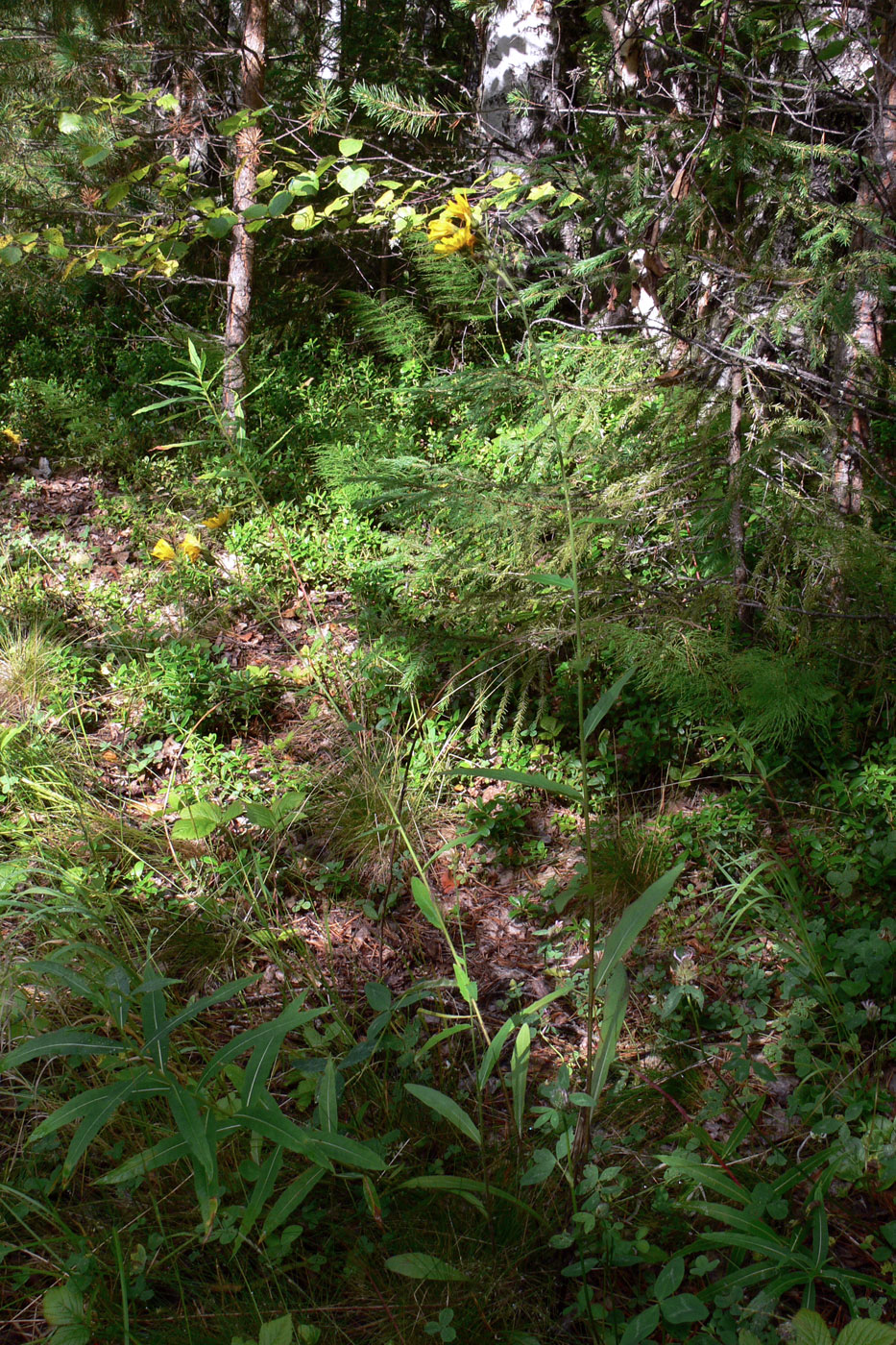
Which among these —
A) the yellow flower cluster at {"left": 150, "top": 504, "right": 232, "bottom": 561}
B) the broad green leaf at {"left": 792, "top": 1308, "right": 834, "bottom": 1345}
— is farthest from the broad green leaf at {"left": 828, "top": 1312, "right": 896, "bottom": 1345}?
the yellow flower cluster at {"left": 150, "top": 504, "right": 232, "bottom": 561}

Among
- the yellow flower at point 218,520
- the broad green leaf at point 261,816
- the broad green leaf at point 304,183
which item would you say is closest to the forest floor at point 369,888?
the broad green leaf at point 261,816

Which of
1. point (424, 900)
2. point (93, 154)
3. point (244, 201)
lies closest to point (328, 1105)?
point (424, 900)

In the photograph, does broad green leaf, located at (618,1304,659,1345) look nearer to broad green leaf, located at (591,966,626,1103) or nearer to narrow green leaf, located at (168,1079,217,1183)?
broad green leaf, located at (591,966,626,1103)

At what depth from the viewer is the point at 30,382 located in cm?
566

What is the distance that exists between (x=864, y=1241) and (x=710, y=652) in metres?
1.37

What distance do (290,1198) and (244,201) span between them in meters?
A: 4.56

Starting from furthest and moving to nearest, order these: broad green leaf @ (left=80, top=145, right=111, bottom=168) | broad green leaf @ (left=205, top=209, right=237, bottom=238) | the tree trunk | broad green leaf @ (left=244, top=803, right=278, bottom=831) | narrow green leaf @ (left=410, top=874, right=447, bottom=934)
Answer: the tree trunk < broad green leaf @ (left=205, top=209, right=237, bottom=238) < broad green leaf @ (left=80, top=145, right=111, bottom=168) < broad green leaf @ (left=244, top=803, right=278, bottom=831) < narrow green leaf @ (left=410, top=874, right=447, bottom=934)

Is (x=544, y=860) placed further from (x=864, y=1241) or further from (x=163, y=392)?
(x=163, y=392)

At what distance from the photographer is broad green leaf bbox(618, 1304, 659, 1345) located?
1324 millimetres

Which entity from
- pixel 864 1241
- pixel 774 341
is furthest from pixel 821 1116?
pixel 774 341

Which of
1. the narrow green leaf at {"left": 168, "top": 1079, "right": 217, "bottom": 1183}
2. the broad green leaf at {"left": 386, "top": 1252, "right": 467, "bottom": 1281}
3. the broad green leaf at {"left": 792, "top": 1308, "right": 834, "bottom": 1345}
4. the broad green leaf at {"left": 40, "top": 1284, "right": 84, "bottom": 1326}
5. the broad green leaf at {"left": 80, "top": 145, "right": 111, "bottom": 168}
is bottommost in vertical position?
the broad green leaf at {"left": 40, "top": 1284, "right": 84, "bottom": 1326}

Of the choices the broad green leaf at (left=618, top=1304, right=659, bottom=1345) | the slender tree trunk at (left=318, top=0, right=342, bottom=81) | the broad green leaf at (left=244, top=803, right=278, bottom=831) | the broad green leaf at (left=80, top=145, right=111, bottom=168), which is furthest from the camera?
the slender tree trunk at (left=318, top=0, right=342, bottom=81)

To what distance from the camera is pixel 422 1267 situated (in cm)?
144

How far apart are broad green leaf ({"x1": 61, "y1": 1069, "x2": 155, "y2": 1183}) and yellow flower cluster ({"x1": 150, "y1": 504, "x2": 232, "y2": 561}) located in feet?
9.33
